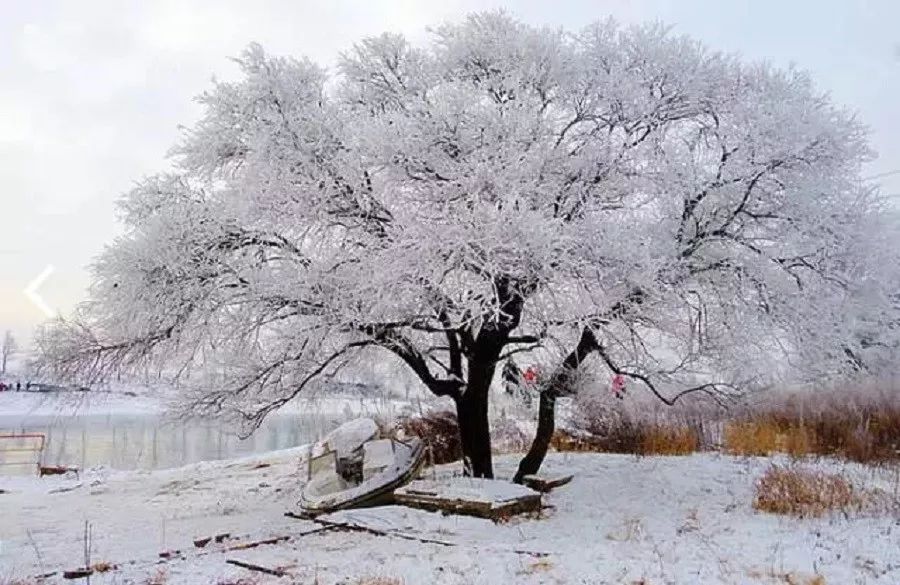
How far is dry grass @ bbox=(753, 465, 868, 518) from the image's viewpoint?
27.7 feet

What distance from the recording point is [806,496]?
8.59 meters

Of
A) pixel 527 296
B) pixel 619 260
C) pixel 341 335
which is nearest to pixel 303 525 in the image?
pixel 341 335

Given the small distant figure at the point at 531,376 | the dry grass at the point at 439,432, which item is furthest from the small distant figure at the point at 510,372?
the dry grass at the point at 439,432

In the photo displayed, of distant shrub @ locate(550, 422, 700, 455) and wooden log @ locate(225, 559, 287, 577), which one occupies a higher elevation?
distant shrub @ locate(550, 422, 700, 455)

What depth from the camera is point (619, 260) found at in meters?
8.43

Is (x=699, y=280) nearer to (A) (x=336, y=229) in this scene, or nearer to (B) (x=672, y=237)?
(B) (x=672, y=237)

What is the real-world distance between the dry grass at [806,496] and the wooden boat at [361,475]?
4.21 meters

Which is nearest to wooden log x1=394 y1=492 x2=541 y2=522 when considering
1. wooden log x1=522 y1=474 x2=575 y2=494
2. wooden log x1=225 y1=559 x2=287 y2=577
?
wooden log x1=522 y1=474 x2=575 y2=494

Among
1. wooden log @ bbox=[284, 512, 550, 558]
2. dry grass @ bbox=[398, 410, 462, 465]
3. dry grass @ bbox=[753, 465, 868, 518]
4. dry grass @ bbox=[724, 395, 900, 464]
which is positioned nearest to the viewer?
wooden log @ bbox=[284, 512, 550, 558]

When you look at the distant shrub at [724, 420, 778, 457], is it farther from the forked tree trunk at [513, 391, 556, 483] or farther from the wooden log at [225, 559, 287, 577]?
the wooden log at [225, 559, 287, 577]

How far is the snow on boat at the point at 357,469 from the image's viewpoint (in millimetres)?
9820

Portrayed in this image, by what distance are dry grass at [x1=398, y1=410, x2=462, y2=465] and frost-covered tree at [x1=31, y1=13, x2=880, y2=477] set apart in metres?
2.78

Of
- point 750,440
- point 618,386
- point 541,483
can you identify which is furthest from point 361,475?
point 750,440

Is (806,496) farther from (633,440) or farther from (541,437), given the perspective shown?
(633,440)
